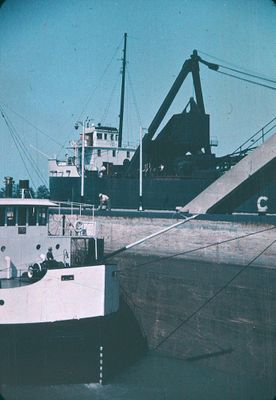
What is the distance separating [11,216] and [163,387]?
815cm

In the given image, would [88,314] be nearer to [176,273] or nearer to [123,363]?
[123,363]

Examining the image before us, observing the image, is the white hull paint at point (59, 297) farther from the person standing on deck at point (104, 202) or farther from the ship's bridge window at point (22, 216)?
the person standing on deck at point (104, 202)

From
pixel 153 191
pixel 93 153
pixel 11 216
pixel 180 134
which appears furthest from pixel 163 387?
pixel 93 153

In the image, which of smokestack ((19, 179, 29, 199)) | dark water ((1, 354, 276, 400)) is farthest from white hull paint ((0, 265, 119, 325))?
smokestack ((19, 179, 29, 199))

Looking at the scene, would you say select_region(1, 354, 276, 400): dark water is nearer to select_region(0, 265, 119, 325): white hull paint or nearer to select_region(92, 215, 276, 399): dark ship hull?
select_region(92, 215, 276, 399): dark ship hull

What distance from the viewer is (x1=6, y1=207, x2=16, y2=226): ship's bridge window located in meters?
15.5

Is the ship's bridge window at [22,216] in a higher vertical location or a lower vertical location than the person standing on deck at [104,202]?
lower

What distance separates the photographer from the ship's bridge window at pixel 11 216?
15.5 meters

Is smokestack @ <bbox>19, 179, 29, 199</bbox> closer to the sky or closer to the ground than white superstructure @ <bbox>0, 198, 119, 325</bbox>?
closer to the sky

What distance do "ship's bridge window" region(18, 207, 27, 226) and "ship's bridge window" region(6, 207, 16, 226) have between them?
19 cm

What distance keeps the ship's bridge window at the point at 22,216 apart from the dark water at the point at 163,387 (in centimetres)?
557

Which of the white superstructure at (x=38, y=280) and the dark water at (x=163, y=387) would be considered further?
the dark water at (x=163, y=387)

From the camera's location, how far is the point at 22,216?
15.8 metres

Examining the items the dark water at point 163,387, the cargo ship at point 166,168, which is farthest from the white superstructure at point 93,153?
the dark water at point 163,387
